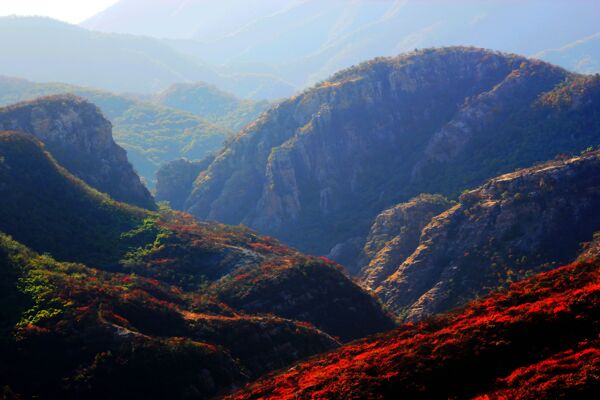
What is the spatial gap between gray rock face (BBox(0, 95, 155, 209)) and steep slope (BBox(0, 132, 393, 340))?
78.2ft

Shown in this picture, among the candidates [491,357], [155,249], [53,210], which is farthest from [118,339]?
[53,210]

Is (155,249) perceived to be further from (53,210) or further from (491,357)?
(491,357)

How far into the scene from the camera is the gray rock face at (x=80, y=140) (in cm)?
14500

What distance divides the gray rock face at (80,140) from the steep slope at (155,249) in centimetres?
2385

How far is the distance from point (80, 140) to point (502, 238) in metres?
106

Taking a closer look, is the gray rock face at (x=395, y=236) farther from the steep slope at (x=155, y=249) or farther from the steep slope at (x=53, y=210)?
the steep slope at (x=53, y=210)

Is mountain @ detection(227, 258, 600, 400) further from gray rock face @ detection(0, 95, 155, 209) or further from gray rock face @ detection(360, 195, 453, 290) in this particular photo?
gray rock face @ detection(0, 95, 155, 209)

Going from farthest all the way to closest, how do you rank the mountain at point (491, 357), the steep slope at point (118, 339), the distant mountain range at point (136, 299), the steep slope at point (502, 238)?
the steep slope at point (502, 238) < the distant mountain range at point (136, 299) < the steep slope at point (118, 339) < the mountain at point (491, 357)

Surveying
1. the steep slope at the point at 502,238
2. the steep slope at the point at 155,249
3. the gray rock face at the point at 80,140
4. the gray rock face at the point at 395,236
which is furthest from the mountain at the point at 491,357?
the gray rock face at the point at 80,140

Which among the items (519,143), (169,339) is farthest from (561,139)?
(169,339)

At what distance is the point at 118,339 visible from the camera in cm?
6394

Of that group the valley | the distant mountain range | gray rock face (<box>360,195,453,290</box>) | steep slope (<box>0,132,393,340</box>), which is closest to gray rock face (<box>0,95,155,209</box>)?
the valley

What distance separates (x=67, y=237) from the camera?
9850 cm

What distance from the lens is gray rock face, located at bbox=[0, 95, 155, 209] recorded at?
145m
